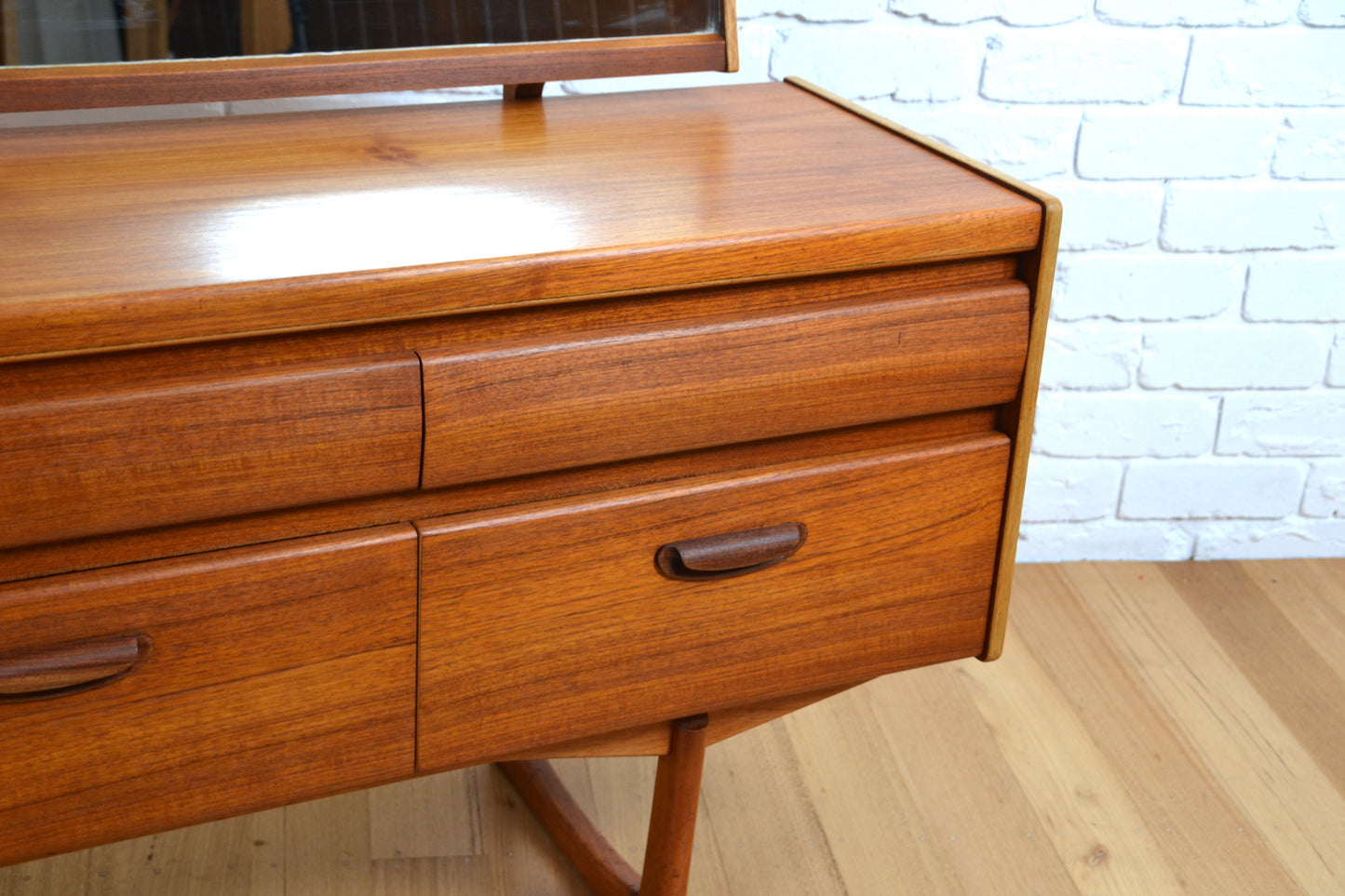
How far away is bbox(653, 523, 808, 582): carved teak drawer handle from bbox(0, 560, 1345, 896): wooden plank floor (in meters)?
0.49

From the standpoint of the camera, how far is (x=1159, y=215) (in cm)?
156

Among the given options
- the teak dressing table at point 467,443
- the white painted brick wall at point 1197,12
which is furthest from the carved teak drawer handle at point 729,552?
the white painted brick wall at point 1197,12

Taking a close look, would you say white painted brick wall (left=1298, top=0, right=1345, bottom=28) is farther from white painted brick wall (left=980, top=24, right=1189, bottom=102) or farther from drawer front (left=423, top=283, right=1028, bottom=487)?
drawer front (left=423, top=283, right=1028, bottom=487)

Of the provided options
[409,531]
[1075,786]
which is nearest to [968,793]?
[1075,786]

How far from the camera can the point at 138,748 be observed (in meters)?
0.75

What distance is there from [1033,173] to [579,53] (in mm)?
677

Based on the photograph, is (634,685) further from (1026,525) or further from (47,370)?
(1026,525)

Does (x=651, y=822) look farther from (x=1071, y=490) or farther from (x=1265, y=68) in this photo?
(x=1265, y=68)

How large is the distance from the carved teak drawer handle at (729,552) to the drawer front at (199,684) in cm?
18

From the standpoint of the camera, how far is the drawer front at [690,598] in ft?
2.67

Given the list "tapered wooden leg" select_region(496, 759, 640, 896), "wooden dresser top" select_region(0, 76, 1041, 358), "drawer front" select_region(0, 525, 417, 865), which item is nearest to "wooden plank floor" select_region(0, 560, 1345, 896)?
"tapered wooden leg" select_region(496, 759, 640, 896)

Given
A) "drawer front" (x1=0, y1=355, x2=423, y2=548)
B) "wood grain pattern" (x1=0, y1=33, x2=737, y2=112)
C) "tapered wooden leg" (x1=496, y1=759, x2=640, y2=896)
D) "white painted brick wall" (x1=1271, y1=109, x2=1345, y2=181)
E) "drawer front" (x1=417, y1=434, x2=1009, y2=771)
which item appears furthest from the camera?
"white painted brick wall" (x1=1271, y1=109, x2=1345, y2=181)

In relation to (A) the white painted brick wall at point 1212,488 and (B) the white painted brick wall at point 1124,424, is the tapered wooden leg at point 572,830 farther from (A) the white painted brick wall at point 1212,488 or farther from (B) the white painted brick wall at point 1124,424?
(A) the white painted brick wall at point 1212,488

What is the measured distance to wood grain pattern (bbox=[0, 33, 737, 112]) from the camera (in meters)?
0.95
